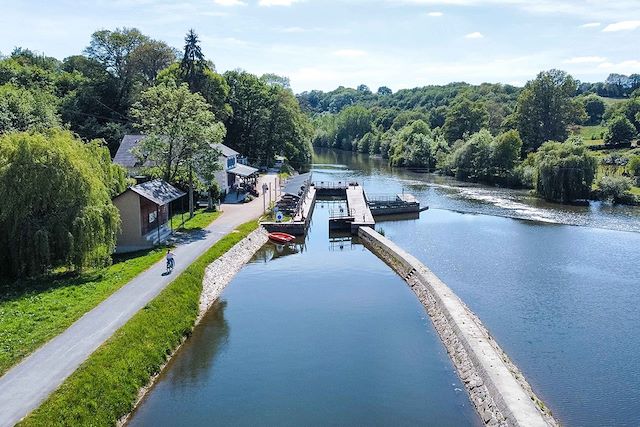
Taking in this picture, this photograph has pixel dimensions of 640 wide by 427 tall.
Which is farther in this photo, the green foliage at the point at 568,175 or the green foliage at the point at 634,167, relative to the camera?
the green foliage at the point at 634,167

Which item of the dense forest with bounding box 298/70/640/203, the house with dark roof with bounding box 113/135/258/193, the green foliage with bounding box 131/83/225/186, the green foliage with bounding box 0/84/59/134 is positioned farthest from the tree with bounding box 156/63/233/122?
the dense forest with bounding box 298/70/640/203

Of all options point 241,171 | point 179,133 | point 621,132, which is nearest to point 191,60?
point 241,171

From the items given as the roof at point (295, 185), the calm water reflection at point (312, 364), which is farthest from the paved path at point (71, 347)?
the roof at point (295, 185)

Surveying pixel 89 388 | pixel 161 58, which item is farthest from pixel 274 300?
pixel 161 58

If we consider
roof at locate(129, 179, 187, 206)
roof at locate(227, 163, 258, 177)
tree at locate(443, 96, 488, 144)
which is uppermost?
tree at locate(443, 96, 488, 144)

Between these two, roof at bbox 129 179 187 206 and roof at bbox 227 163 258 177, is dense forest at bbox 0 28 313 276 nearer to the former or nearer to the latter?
roof at bbox 129 179 187 206

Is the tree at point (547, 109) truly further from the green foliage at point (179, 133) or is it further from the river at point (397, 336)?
the green foliage at point (179, 133)

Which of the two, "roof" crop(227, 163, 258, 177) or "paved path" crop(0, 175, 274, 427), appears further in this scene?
"roof" crop(227, 163, 258, 177)
